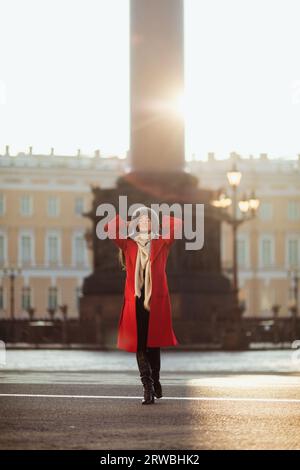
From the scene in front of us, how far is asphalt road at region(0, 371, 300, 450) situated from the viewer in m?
7.31

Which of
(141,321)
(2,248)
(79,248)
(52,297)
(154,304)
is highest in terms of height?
(154,304)

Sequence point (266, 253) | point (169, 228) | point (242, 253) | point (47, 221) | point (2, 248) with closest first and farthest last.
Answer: point (169, 228)
point (2, 248)
point (47, 221)
point (242, 253)
point (266, 253)

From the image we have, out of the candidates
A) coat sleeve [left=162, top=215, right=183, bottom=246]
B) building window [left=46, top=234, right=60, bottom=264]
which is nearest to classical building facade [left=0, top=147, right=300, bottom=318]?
building window [left=46, top=234, right=60, bottom=264]

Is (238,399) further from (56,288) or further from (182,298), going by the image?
(56,288)

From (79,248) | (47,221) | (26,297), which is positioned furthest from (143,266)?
(79,248)

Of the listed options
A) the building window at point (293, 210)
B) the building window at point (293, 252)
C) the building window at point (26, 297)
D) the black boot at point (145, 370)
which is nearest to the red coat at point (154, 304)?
the black boot at point (145, 370)

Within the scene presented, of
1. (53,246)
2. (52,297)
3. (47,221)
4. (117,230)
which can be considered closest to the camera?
(117,230)

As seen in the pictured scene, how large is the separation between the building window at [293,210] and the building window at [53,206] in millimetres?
16729

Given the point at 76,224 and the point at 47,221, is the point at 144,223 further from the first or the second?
the point at 76,224

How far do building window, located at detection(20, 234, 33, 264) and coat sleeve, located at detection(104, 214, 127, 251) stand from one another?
88.6 metres

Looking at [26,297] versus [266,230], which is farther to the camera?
[266,230]

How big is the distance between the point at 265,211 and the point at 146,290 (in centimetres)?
9180

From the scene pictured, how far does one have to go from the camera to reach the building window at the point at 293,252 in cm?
10054

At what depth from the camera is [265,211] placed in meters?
101
